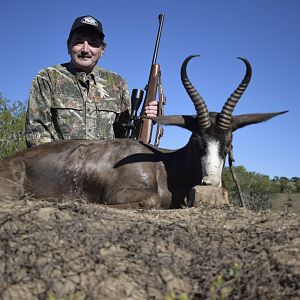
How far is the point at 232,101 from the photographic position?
637 cm

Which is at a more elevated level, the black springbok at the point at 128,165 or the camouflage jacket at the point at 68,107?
the camouflage jacket at the point at 68,107

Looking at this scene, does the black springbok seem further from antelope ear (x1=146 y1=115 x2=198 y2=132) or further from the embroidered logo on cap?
the embroidered logo on cap

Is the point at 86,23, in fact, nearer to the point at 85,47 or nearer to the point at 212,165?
the point at 85,47

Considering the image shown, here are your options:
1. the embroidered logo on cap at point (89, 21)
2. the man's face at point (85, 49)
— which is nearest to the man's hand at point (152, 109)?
the man's face at point (85, 49)

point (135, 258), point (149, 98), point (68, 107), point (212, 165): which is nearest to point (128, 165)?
point (212, 165)

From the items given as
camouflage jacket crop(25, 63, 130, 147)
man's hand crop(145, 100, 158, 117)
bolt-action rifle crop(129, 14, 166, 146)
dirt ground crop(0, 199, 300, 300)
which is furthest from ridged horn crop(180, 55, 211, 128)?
dirt ground crop(0, 199, 300, 300)

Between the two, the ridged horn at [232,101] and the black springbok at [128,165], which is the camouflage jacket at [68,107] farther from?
the ridged horn at [232,101]

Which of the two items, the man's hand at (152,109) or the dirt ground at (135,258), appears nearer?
the dirt ground at (135,258)

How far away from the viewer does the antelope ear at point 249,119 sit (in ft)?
21.4

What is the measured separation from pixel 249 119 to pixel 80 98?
302 centimetres

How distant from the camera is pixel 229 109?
6281mm

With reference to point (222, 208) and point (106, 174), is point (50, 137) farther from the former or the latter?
point (222, 208)

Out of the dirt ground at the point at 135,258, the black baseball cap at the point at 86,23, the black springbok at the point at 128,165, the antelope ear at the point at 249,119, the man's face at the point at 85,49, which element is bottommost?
the dirt ground at the point at 135,258

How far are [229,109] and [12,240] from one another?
13.6 feet
